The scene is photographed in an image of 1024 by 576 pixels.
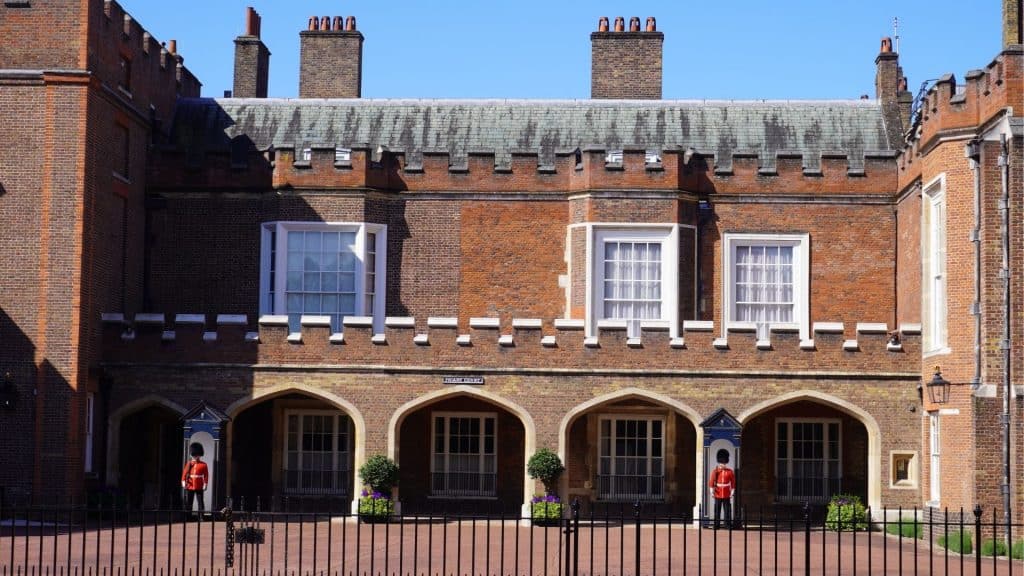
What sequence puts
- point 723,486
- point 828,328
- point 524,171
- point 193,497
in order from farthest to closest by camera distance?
point 524,171
point 828,328
point 193,497
point 723,486

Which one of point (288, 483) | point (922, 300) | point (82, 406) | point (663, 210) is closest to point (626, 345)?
point (663, 210)

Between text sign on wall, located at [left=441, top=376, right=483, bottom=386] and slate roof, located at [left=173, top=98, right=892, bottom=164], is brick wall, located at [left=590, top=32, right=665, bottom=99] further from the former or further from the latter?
text sign on wall, located at [left=441, top=376, right=483, bottom=386]

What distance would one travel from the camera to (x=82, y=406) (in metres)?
25.8

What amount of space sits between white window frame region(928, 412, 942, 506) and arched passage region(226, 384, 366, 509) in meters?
10.7

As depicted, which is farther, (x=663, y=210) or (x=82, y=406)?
(x=663, y=210)

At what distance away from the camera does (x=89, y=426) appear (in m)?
26.5

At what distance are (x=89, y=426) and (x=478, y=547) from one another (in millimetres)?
8430

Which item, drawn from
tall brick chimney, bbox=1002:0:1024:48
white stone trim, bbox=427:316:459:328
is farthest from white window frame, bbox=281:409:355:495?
tall brick chimney, bbox=1002:0:1024:48

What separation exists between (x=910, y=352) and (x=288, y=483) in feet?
39.3

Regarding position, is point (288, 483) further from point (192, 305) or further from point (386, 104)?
point (386, 104)

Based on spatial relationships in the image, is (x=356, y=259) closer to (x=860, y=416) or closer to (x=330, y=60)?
(x=330, y=60)

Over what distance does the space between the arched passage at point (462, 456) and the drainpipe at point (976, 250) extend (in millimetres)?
9166

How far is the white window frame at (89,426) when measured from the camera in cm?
2628

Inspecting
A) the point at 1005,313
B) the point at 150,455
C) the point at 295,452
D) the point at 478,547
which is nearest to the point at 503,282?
the point at 295,452
